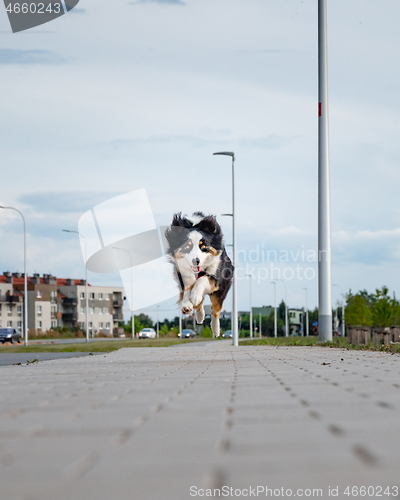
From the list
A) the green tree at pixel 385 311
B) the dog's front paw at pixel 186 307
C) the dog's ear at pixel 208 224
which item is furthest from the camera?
the green tree at pixel 385 311

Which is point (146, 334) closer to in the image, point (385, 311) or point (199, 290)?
point (385, 311)

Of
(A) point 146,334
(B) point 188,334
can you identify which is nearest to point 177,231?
(B) point 188,334

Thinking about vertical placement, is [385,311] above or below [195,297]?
below

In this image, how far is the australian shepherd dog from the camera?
1290cm

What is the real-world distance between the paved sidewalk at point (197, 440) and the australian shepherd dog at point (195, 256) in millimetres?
7656

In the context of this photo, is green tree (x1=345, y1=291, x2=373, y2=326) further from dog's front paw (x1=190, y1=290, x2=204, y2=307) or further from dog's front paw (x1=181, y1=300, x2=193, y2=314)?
dog's front paw (x1=181, y1=300, x2=193, y2=314)

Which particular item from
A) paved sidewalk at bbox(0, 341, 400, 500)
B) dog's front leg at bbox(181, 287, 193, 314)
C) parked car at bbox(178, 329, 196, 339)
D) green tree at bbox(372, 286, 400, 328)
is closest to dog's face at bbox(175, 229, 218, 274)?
dog's front leg at bbox(181, 287, 193, 314)

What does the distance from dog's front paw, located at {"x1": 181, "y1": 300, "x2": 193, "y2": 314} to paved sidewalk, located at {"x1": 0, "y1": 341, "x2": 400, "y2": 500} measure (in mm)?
7408

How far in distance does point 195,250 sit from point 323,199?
718 centimetres

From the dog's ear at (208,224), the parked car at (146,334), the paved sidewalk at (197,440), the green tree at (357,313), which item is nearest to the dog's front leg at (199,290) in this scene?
the dog's ear at (208,224)

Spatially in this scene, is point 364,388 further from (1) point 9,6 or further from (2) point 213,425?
(1) point 9,6

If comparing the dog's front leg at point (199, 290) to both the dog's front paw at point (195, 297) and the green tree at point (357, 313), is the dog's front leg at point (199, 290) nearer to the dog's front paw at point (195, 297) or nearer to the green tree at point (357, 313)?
the dog's front paw at point (195, 297)

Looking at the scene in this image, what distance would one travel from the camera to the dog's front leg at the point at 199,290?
13008 millimetres

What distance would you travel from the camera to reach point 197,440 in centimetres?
287
